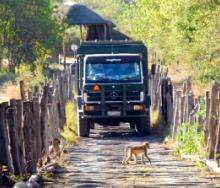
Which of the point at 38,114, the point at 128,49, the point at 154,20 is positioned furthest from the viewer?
the point at 154,20

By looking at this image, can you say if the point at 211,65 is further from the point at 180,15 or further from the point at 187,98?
the point at 187,98

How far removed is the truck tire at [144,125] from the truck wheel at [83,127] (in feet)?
5.46

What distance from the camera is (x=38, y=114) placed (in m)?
16.9

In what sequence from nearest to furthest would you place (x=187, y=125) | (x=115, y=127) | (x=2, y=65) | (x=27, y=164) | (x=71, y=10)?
(x=27, y=164) < (x=187, y=125) < (x=115, y=127) < (x=2, y=65) < (x=71, y=10)

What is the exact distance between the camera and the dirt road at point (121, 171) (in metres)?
14.3

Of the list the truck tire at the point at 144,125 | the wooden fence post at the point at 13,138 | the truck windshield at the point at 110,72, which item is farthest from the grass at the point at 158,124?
the wooden fence post at the point at 13,138

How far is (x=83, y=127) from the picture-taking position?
26.1 meters

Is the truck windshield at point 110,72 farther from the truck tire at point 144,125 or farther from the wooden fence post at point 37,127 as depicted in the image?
the wooden fence post at point 37,127

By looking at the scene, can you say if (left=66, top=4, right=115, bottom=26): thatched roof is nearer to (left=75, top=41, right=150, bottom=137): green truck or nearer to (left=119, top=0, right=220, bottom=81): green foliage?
(left=119, top=0, right=220, bottom=81): green foliage

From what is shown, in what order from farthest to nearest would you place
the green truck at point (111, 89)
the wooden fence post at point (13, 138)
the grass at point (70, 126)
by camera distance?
the green truck at point (111, 89) → the grass at point (70, 126) → the wooden fence post at point (13, 138)

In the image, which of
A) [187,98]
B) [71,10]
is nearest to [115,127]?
[187,98]

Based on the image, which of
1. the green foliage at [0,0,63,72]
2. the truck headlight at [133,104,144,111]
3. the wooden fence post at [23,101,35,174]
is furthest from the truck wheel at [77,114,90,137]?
the green foliage at [0,0,63,72]

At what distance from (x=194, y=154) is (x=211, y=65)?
60.8 feet

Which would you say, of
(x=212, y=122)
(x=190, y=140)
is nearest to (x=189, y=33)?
(x=190, y=140)
